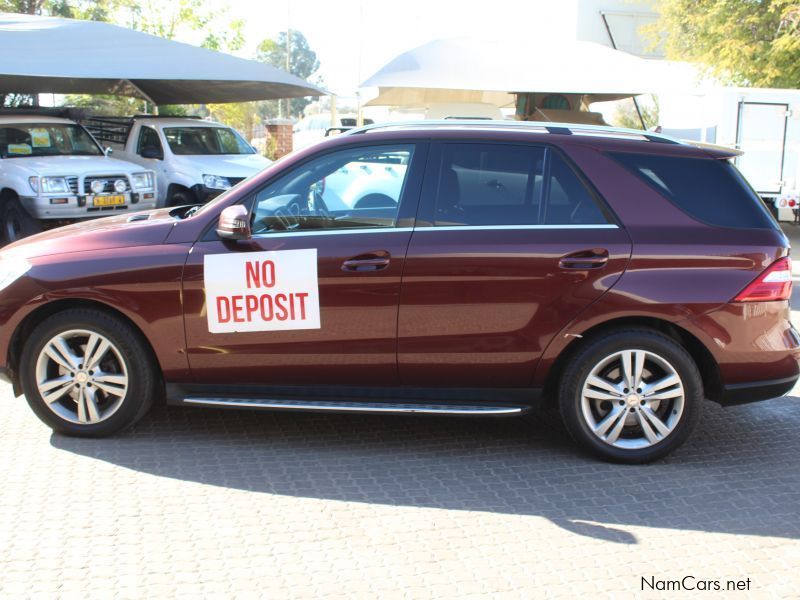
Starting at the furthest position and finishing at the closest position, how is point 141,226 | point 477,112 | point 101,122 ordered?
point 477,112 < point 101,122 < point 141,226

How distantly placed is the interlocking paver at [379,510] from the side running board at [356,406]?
1.00ft

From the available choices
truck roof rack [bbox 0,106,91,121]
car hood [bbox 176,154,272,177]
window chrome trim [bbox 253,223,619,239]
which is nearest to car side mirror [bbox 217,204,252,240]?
window chrome trim [bbox 253,223,619,239]

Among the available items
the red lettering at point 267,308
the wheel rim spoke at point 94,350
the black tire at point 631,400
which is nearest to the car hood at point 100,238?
the wheel rim spoke at point 94,350

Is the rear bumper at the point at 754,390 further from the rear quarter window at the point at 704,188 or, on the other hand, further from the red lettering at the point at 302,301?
the red lettering at the point at 302,301

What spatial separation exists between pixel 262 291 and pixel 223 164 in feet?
30.7

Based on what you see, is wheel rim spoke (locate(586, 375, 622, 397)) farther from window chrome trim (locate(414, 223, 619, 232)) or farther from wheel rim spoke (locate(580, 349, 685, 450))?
window chrome trim (locate(414, 223, 619, 232))

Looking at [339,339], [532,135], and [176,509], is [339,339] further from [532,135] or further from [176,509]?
[532,135]

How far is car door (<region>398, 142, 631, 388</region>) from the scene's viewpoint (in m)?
4.61

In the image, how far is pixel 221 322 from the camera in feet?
15.6

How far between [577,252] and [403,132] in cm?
116

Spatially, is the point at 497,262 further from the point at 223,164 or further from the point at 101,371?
the point at 223,164

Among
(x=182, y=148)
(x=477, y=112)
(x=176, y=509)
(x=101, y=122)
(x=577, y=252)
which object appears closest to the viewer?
(x=176, y=509)

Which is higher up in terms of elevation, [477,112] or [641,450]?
[477,112]

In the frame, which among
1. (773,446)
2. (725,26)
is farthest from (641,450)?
(725,26)
